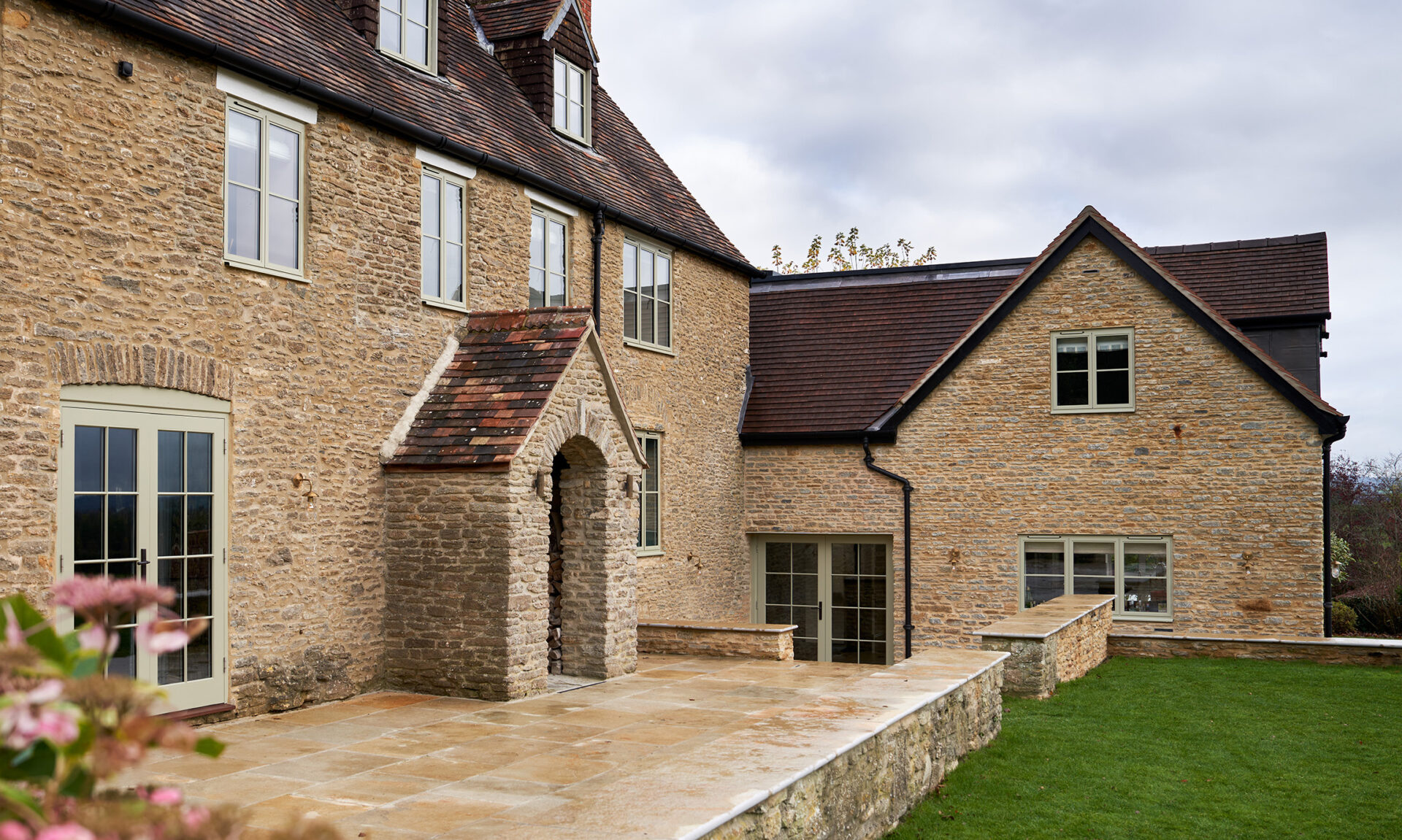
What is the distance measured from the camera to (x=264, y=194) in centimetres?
1009

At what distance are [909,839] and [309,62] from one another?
8.59 metres

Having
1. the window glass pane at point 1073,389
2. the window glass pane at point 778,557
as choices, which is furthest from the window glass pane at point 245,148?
the window glass pane at point 1073,389

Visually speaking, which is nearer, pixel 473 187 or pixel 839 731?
pixel 839 731

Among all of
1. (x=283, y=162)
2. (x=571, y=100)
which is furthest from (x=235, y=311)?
(x=571, y=100)

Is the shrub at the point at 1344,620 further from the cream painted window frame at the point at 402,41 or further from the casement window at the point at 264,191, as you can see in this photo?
the casement window at the point at 264,191

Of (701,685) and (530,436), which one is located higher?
(530,436)

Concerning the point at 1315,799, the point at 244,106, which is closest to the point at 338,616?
the point at 244,106

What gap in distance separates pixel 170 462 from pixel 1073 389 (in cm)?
1377

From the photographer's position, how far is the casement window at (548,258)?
14086mm

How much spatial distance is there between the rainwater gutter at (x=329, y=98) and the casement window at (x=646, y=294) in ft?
1.61

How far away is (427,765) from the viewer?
7832 millimetres

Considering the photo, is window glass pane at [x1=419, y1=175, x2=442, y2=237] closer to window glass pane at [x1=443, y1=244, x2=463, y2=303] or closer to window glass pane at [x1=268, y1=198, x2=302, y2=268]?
window glass pane at [x1=443, y1=244, x2=463, y2=303]

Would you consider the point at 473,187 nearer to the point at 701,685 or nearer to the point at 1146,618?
the point at 701,685

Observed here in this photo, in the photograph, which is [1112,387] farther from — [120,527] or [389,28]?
[120,527]
